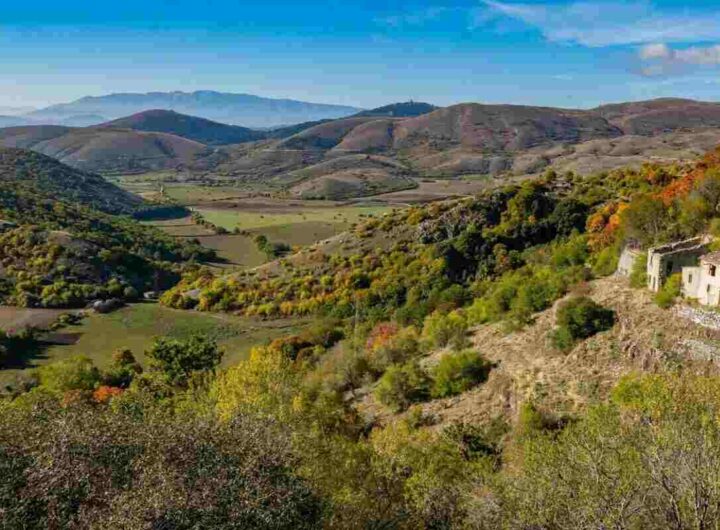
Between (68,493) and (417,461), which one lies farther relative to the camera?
(417,461)

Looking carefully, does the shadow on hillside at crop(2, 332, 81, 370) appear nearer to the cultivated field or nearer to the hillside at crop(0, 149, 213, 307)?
the cultivated field

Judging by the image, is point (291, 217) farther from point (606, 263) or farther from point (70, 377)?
point (606, 263)

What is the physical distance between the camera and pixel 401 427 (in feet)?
77.3

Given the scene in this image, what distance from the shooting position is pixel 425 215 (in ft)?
214

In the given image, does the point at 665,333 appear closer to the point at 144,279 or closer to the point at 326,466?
the point at 326,466

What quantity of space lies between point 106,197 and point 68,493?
155057 millimetres

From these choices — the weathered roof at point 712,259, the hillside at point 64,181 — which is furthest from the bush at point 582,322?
the hillside at point 64,181

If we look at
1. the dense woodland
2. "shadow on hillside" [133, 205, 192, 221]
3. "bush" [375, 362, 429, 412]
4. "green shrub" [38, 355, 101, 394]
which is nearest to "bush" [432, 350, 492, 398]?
the dense woodland

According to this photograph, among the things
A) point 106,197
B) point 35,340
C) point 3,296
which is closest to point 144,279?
point 3,296

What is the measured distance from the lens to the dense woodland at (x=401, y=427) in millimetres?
11039

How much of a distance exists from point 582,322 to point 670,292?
11.5ft

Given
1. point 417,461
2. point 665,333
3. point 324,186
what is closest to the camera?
point 417,461

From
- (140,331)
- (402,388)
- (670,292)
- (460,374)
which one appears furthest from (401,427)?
(140,331)

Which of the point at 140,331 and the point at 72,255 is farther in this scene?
the point at 72,255
